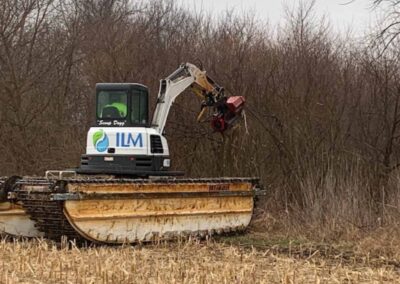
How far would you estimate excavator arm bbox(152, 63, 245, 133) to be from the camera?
12.7 meters

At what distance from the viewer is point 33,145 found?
819 inches

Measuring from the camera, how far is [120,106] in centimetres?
1206

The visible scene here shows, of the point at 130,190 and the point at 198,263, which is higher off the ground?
the point at 130,190

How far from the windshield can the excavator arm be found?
2.59 ft

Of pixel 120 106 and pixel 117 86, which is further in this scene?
pixel 117 86

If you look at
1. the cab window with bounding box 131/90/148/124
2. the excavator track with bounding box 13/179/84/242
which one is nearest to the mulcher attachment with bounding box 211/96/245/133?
the cab window with bounding box 131/90/148/124

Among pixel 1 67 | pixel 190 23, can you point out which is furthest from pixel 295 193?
pixel 1 67

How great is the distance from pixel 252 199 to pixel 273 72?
161 inches

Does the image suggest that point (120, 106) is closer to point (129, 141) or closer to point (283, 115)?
point (129, 141)

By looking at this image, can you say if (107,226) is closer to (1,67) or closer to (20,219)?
(20,219)

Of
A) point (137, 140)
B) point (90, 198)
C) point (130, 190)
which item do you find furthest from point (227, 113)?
point (90, 198)

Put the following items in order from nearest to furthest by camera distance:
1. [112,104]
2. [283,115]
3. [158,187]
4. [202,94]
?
[158,187] → [112,104] → [202,94] → [283,115]

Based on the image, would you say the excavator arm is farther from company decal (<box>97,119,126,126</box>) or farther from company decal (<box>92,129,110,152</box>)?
company decal (<box>92,129,110,152</box>)

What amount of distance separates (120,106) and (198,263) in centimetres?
416
